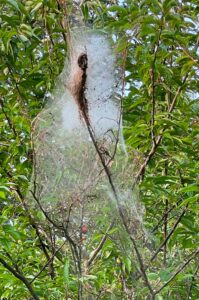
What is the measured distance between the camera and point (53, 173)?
213cm

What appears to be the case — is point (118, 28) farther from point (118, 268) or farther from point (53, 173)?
point (118, 268)

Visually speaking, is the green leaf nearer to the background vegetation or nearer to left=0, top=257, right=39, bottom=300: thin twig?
the background vegetation

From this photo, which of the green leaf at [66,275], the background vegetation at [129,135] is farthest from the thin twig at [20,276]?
the green leaf at [66,275]

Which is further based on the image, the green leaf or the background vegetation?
the background vegetation

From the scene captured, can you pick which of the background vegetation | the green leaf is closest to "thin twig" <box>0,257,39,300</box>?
the background vegetation

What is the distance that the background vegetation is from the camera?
6.81ft

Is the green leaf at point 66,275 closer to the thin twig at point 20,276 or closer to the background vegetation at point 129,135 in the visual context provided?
the background vegetation at point 129,135

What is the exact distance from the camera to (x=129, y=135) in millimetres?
2336

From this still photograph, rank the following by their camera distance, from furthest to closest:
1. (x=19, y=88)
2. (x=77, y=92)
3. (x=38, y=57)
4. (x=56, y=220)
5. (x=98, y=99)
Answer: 1. (x=38, y=57)
2. (x=19, y=88)
3. (x=56, y=220)
4. (x=98, y=99)
5. (x=77, y=92)

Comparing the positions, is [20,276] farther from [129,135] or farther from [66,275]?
[129,135]

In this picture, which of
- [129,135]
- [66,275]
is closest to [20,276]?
[66,275]

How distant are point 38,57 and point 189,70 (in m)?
0.85

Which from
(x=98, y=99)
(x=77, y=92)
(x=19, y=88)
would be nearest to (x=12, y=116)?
(x=19, y=88)

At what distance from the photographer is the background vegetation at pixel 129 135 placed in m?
2.08
